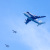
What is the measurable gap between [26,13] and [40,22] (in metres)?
16.9

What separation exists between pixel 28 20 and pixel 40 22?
10.9 m

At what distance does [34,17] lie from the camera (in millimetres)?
162875

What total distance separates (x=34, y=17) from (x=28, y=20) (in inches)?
434

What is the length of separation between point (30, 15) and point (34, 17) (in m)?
3.87

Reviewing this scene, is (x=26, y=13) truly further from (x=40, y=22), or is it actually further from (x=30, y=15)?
(x=40, y=22)

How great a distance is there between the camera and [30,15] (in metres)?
162

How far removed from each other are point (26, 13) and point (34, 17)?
7.76m

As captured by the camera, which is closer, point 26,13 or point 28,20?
point 26,13

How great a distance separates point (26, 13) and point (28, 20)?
13216 mm

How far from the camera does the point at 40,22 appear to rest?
557 ft

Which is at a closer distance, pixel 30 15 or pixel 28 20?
pixel 30 15

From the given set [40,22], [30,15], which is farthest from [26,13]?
[40,22]
